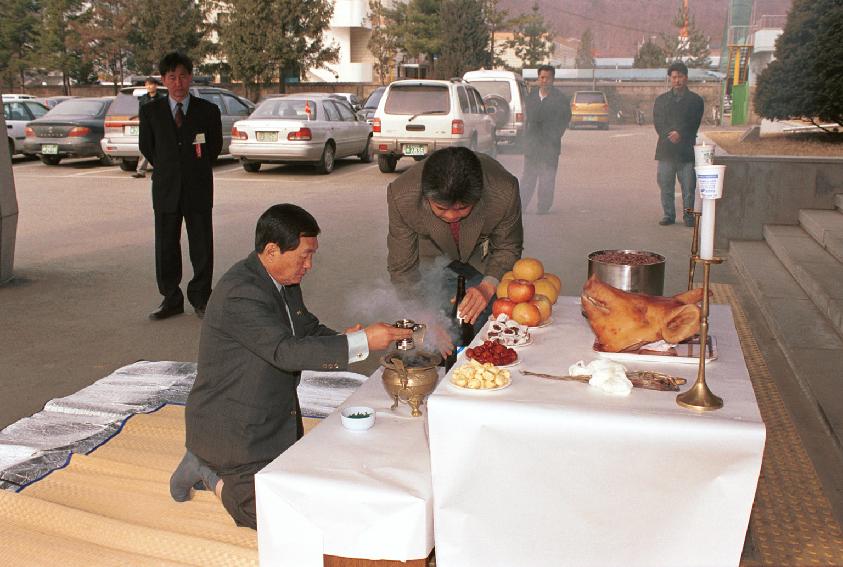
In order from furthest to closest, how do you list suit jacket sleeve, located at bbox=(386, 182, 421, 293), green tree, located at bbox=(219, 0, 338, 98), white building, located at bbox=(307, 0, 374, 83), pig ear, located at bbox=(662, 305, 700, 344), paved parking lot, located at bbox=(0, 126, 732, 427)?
white building, located at bbox=(307, 0, 374, 83) → green tree, located at bbox=(219, 0, 338, 98) → paved parking lot, located at bbox=(0, 126, 732, 427) → suit jacket sleeve, located at bbox=(386, 182, 421, 293) → pig ear, located at bbox=(662, 305, 700, 344)

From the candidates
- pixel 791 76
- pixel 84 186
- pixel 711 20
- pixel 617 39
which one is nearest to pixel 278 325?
pixel 791 76

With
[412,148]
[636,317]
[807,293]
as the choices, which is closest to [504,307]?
[636,317]

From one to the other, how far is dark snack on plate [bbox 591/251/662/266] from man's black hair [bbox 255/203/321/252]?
129 cm

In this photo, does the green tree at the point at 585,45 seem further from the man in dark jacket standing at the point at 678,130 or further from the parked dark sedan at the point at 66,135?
the man in dark jacket standing at the point at 678,130

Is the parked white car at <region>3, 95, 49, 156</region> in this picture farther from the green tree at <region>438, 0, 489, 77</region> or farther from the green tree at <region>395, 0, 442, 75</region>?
the green tree at <region>438, 0, 489, 77</region>

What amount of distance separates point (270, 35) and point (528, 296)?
3260 cm

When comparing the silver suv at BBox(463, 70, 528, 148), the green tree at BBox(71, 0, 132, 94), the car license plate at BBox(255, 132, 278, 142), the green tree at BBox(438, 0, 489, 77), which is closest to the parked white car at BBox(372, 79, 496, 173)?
the car license plate at BBox(255, 132, 278, 142)

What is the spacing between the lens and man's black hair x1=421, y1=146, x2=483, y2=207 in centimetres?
359

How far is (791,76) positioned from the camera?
41.0 feet

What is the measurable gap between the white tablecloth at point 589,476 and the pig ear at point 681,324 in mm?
237

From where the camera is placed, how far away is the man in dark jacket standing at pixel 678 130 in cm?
1122

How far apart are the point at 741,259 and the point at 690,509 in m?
6.66

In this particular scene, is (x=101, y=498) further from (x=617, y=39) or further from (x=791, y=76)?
(x=617, y=39)

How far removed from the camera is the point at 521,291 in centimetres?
349
